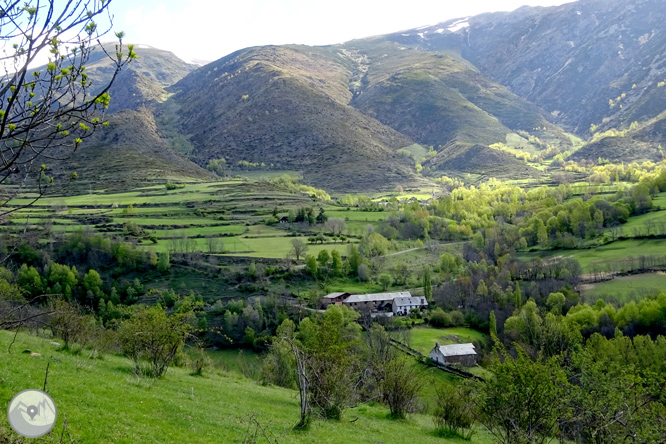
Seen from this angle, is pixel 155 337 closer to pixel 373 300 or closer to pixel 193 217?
pixel 373 300

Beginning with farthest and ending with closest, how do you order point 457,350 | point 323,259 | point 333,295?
1. point 323,259
2. point 333,295
3. point 457,350

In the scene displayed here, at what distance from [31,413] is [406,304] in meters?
74.7

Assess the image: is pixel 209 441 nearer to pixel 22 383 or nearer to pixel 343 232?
pixel 22 383

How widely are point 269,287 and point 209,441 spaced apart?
67.2 m

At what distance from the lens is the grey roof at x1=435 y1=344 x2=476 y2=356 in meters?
56.6

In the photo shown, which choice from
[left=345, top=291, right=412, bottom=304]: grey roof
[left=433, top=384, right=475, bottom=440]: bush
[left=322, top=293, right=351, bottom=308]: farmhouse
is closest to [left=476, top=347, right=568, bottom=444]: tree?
[left=433, top=384, right=475, bottom=440]: bush

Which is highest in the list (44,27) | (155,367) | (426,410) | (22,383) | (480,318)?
(44,27)

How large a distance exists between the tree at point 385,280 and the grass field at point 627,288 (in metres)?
32.5

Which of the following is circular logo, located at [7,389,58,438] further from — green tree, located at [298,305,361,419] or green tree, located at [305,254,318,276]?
green tree, located at [305,254,318,276]

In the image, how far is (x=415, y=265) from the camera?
3834 inches

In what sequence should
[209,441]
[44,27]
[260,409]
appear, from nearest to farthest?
1. [44,27]
2. [209,441]
3. [260,409]

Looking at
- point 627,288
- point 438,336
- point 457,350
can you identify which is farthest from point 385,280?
point 627,288

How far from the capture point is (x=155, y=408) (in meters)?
15.0

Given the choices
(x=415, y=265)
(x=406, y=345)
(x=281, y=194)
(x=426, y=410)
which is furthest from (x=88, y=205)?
(x=426, y=410)
